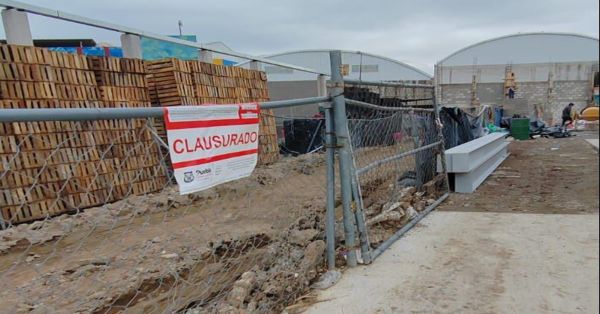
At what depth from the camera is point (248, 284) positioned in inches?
124

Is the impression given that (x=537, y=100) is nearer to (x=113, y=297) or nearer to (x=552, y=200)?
(x=552, y=200)

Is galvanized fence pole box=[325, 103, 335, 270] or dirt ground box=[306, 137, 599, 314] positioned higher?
galvanized fence pole box=[325, 103, 335, 270]

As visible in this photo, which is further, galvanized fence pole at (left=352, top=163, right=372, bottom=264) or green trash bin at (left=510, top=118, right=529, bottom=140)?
green trash bin at (left=510, top=118, right=529, bottom=140)

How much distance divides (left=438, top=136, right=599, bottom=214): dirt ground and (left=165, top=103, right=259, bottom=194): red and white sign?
2.84m

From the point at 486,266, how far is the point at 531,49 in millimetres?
39917

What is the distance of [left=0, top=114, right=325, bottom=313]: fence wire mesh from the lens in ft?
11.8

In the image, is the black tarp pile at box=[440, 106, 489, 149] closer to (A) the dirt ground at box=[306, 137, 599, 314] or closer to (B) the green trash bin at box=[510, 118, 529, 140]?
(A) the dirt ground at box=[306, 137, 599, 314]

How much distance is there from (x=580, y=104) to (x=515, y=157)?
2014 centimetres

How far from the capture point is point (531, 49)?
118 feet

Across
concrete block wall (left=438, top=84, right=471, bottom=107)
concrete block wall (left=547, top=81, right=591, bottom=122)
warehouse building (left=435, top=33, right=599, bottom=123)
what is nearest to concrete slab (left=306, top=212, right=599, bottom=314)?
warehouse building (left=435, top=33, right=599, bottom=123)

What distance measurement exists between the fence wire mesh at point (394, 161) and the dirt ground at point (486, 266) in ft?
1.14

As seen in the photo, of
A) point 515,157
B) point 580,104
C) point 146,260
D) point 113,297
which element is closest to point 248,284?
point 113,297

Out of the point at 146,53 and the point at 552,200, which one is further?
the point at 146,53

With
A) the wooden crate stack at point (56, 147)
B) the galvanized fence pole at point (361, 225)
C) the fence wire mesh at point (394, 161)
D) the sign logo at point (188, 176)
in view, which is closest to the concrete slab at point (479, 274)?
the galvanized fence pole at point (361, 225)
